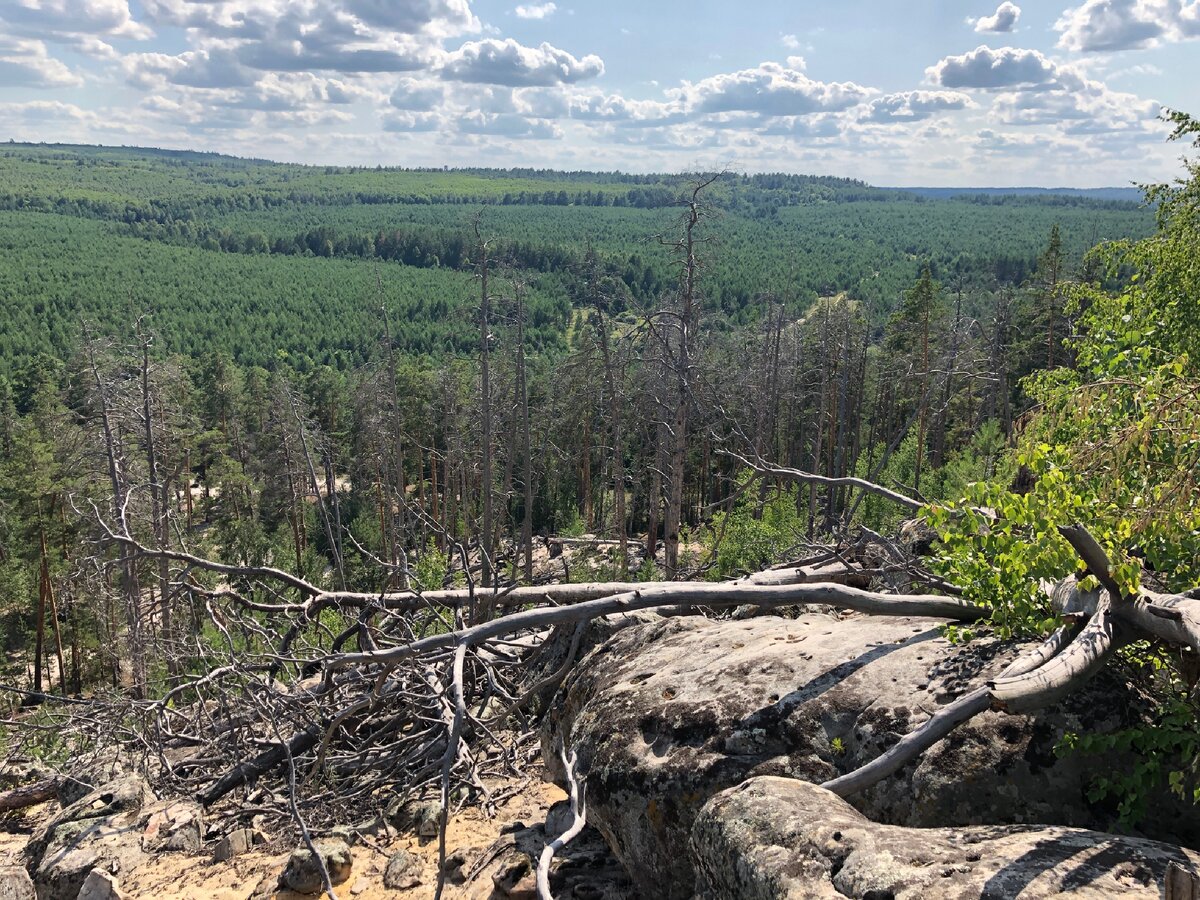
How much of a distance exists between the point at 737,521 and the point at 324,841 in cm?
1878

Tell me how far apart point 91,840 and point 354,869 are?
2.10 meters

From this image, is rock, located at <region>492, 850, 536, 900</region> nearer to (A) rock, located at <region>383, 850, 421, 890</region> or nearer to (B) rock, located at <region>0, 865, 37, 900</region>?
(A) rock, located at <region>383, 850, 421, 890</region>

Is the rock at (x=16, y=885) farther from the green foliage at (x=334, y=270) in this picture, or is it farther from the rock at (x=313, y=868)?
the green foliage at (x=334, y=270)

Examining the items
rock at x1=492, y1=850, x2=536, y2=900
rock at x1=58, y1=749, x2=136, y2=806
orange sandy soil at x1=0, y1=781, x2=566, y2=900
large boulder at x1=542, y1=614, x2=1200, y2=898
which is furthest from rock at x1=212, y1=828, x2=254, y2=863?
large boulder at x1=542, y1=614, x2=1200, y2=898

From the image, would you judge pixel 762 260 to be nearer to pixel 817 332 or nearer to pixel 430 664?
pixel 817 332

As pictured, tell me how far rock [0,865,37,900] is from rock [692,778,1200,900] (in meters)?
4.81

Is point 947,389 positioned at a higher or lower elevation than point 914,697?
lower

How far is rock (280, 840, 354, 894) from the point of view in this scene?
200 inches

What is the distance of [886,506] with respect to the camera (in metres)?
28.3

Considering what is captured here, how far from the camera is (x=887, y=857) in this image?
299 centimetres

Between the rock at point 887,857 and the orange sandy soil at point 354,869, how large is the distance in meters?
2.12

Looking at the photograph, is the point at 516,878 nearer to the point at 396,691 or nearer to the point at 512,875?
the point at 512,875

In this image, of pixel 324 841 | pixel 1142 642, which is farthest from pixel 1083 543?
pixel 324 841

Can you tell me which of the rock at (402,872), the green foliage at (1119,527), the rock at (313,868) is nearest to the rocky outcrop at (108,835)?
the rock at (313,868)
